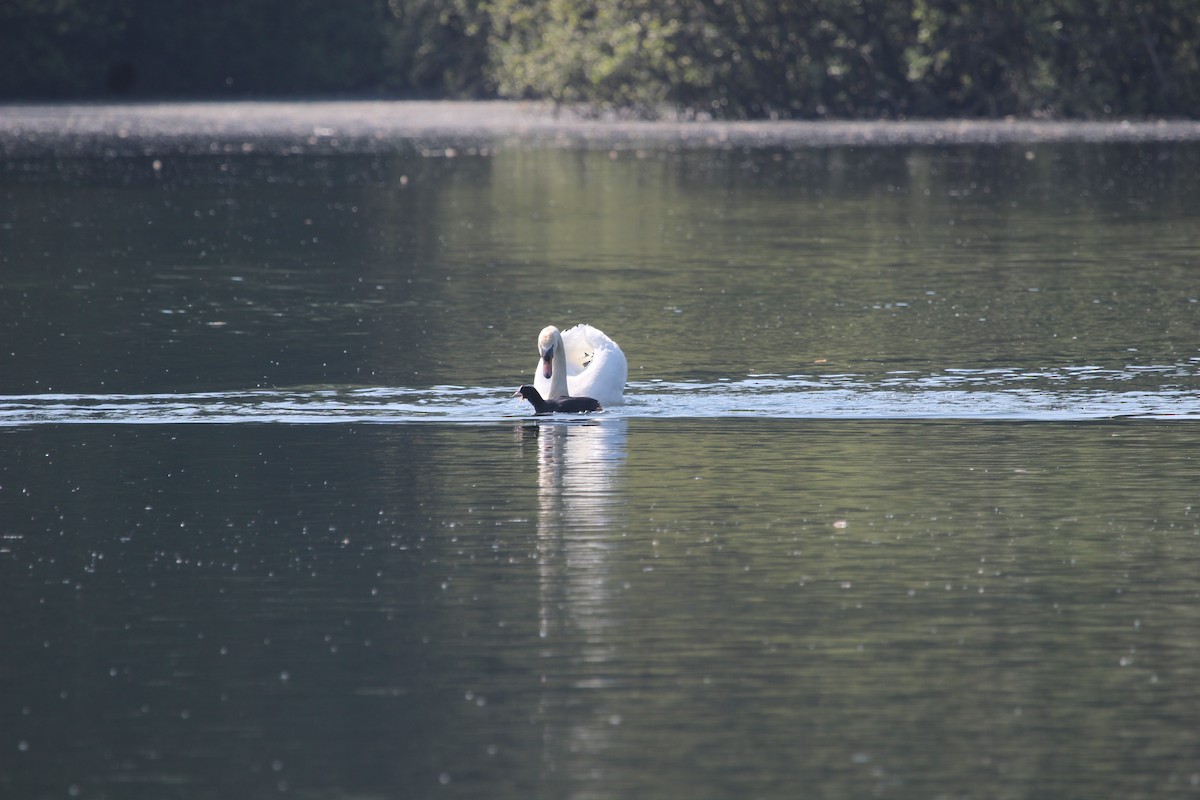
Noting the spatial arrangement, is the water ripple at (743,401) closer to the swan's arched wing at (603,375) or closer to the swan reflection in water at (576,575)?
the swan's arched wing at (603,375)

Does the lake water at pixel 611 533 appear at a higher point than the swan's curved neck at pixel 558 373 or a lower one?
lower

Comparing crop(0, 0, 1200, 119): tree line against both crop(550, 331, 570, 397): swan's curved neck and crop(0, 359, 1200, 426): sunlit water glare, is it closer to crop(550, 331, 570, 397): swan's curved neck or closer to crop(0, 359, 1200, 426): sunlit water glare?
crop(0, 359, 1200, 426): sunlit water glare

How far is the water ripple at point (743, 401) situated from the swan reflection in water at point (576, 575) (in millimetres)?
792

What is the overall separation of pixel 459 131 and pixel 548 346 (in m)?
45.3

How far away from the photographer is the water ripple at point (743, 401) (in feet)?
45.1

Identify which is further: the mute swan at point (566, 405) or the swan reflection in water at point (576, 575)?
the mute swan at point (566, 405)

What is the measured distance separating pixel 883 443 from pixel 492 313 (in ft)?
23.6

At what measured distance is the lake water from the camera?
709cm

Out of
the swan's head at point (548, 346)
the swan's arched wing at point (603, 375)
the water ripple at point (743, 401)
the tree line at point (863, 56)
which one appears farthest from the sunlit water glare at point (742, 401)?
the tree line at point (863, 56)

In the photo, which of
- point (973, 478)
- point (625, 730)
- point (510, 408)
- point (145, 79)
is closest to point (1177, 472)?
point (973, 478)

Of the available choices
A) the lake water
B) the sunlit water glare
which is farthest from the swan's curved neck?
the lake water

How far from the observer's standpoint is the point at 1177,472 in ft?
38.0

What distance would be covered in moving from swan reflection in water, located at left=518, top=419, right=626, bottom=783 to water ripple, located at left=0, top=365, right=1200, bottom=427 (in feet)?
2.60

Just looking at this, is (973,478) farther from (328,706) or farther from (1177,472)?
(328,706)
